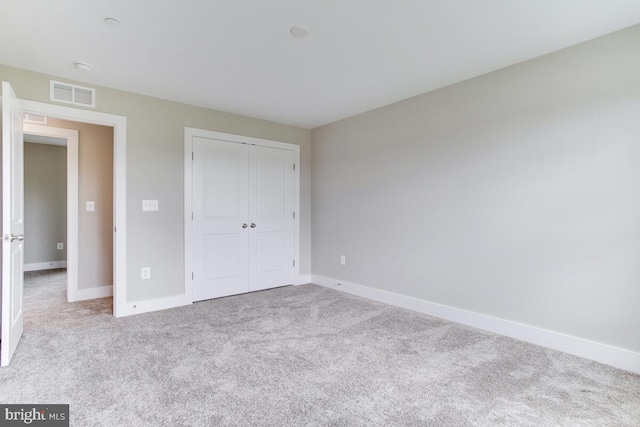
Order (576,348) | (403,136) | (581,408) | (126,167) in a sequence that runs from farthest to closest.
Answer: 1. (403,136)
2. (126,167)
3. (576,348)
4. (581,408)

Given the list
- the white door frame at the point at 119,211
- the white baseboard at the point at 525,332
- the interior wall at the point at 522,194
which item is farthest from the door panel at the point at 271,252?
the white door frame at the point at 119,211

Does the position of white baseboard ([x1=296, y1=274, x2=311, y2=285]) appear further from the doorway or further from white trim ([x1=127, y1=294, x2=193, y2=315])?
the doorway

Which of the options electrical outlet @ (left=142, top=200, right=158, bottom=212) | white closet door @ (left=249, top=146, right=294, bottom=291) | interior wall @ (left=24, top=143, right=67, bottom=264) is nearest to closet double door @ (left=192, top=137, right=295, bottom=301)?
white closet door @ (left=249, top=146, right=294, bottom=291)

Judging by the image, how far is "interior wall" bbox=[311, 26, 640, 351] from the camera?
223cm

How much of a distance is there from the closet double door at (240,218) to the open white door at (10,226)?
5.11 ft

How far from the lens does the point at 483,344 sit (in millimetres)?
2594

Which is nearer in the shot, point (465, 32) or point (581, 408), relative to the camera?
point (581, 408)

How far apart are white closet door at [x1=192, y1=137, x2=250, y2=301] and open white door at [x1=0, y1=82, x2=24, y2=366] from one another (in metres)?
1.56

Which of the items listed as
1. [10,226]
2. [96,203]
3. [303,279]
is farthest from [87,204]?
[303,279]

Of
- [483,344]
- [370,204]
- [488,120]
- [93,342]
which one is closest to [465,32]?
[488,120]

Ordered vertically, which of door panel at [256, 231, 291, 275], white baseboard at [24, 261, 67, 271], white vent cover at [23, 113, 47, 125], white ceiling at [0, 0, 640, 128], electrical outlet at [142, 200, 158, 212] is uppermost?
white ceiling at [0, 0, 640, 128]

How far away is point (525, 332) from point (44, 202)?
24.8 feet

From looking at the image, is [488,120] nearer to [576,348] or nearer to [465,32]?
[465,32]

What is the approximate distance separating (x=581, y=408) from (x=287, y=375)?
169 cm
